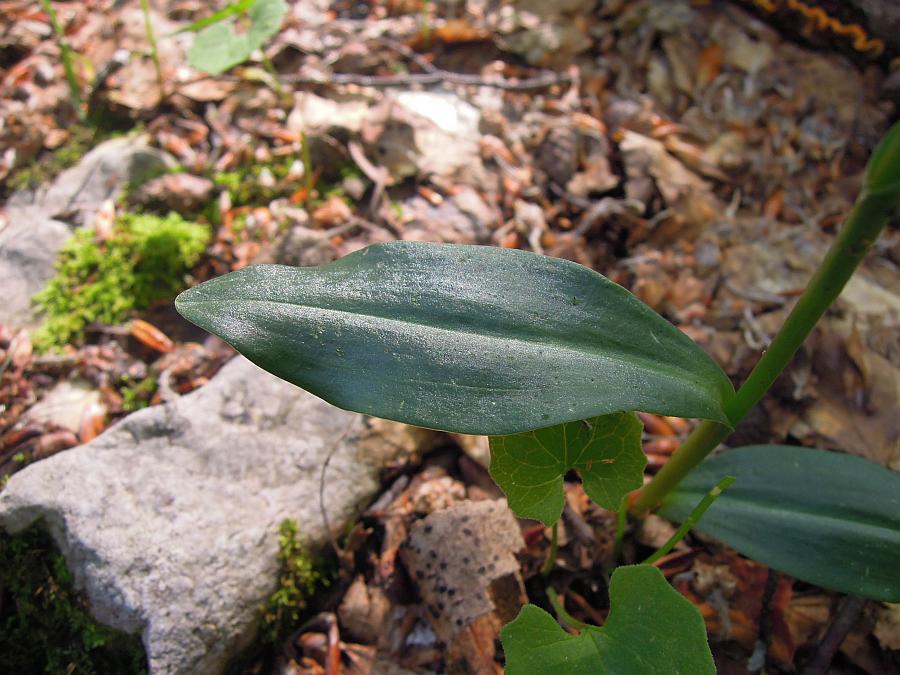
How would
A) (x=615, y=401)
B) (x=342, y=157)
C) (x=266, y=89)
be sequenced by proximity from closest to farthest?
1. (x=615, y=401)
2. (x=342, y=157)
3. (x=266, y=89)

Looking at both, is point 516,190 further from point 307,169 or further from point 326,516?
point 326,516

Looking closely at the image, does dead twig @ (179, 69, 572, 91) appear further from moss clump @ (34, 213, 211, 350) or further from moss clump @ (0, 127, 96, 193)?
moss clump @ (34, 213, 211, 350)

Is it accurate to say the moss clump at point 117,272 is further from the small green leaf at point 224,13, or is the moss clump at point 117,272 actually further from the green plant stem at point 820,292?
the green plant stem at point 820,292

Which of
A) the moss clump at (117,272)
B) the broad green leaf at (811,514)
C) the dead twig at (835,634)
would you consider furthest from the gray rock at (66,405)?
the dead twig at (835,634)

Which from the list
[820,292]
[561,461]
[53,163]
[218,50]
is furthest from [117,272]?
[820,292]

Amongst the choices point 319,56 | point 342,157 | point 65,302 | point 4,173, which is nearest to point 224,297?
point 65,302

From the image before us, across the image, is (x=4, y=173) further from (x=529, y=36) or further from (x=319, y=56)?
(x=529, y=36)
